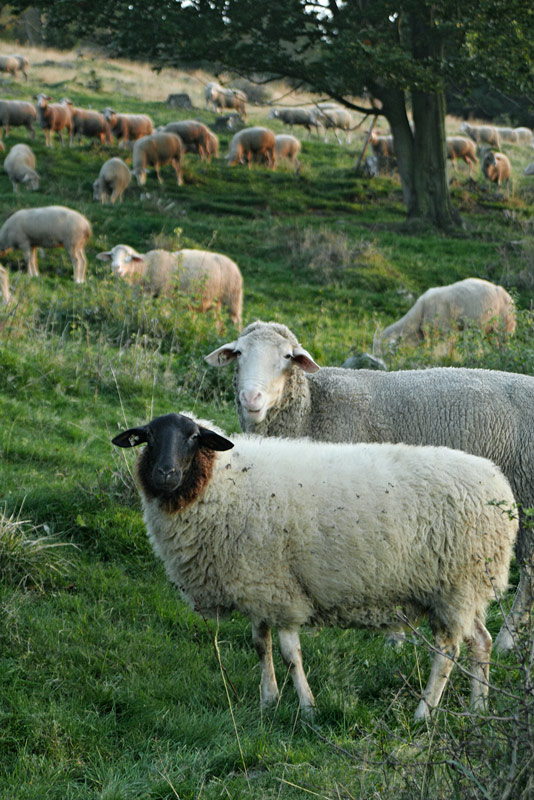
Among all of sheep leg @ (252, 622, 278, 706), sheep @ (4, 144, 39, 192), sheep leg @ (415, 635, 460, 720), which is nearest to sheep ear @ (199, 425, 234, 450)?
sheep leg @ (252, 622, 278, 706)

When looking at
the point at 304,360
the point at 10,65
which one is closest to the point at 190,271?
the point at 304,360

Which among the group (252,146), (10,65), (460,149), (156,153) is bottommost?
(156,153)

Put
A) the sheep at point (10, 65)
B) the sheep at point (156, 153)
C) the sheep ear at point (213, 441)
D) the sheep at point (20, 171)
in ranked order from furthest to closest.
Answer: the sheep at point (10, 65)
the sheep at point (156, 153)
the sheep at point (20, 171)
the sheep ear at point (213, 441)

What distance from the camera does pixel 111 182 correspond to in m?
18.4

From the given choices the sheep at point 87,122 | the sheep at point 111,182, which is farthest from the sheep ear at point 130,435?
the sheep at point 87,122

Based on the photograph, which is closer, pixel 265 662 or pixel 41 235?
pixel 265 662

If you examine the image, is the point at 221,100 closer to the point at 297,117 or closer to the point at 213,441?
the point at 297,117

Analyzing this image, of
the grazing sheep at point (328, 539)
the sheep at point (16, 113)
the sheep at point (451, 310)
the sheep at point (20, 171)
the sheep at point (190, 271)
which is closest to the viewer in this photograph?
the grazing sheep at point (328, 539)

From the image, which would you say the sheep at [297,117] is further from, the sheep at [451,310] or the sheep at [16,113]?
the sheep at [451,310]

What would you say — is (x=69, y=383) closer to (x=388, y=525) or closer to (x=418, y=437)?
(x=418, y=437)

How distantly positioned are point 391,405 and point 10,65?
30948mm

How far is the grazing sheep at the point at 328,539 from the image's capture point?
3.75 metres

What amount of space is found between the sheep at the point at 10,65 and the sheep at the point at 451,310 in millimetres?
25871

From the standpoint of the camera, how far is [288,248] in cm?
1627
